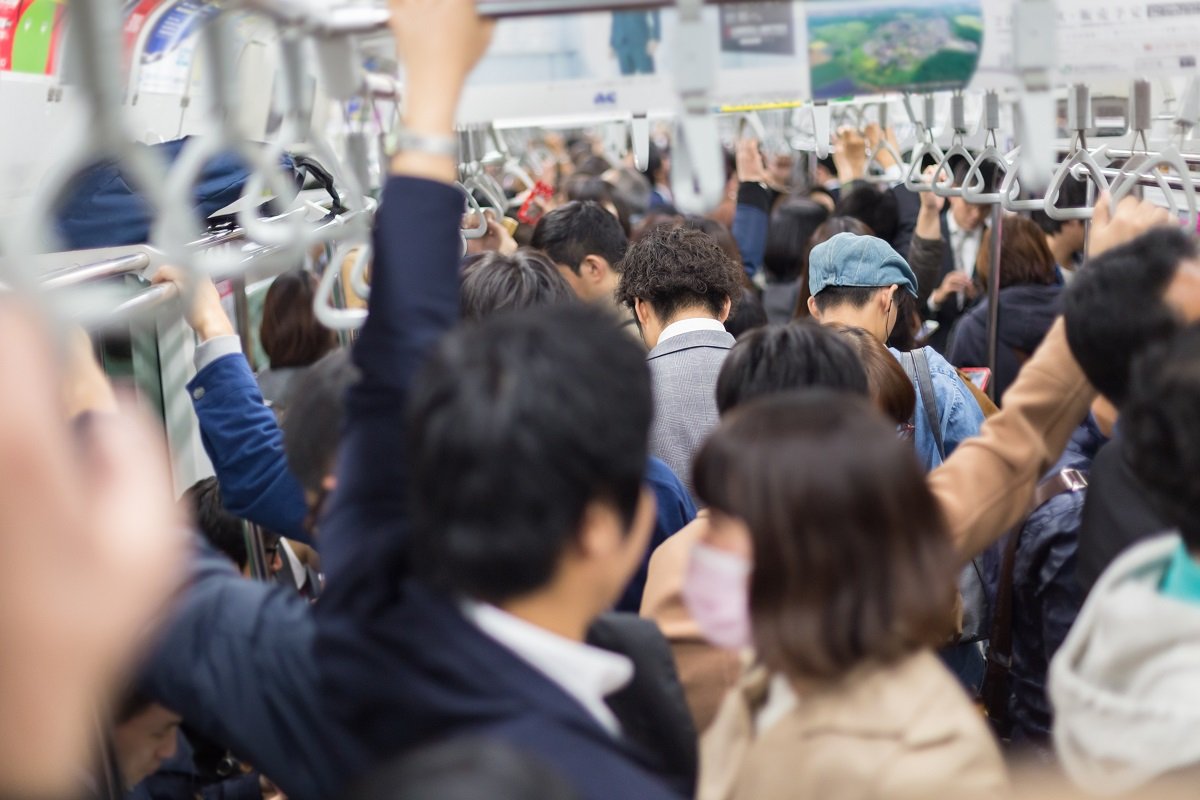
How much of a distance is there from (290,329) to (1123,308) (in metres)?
3.08

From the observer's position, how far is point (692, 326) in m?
3.05

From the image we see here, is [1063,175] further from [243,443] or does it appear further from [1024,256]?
[243,443]

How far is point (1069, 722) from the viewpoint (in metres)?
1.40

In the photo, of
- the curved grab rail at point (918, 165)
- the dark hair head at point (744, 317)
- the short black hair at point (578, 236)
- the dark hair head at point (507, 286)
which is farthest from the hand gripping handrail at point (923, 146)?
the dark hair head at point (507, 286)

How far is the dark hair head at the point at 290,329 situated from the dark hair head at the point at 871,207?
2592mm

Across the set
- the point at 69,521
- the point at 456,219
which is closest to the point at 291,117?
the point at 456,219

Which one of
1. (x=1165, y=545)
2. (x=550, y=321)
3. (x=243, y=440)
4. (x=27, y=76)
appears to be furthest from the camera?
(x=27, y=76)

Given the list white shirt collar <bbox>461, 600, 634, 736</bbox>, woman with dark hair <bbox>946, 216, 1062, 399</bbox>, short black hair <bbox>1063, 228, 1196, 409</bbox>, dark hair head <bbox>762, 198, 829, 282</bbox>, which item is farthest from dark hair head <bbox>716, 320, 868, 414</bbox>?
dark hair head <bbox>762, 198, 829, 282</bbox>

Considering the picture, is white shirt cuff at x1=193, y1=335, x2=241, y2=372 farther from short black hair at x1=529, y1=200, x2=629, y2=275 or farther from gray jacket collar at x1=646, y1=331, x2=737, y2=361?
short black hair at x1=529, y1=200, x2=629, y2=275

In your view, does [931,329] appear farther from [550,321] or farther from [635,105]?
[550,321]

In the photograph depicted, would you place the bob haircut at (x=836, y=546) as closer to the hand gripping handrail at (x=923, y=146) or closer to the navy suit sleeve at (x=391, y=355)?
the navy suit sleeve at (x=391, y=355)

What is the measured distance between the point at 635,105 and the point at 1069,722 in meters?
1.03

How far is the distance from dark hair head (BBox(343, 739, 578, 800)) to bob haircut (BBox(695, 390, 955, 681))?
390 millimetres

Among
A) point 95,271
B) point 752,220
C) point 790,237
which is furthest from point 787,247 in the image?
point 95,271
